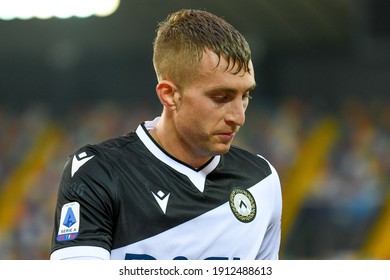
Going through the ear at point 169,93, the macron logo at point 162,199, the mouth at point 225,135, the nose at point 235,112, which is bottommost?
the macron logo at point 162,199

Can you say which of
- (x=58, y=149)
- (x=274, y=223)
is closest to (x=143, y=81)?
(x=58, y=149)

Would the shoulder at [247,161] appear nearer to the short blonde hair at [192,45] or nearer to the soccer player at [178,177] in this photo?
the soccer player at [178,177]

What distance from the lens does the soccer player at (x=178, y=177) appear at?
7.95ft

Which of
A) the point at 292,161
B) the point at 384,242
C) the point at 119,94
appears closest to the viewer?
the point at 384,242

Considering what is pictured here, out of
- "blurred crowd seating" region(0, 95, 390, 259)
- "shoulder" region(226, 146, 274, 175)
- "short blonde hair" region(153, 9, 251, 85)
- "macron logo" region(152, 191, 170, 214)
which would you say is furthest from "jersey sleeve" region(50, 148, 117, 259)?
"blurred crowd seating" region(0, 95, 390, 259)

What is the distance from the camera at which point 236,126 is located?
2.51 metres

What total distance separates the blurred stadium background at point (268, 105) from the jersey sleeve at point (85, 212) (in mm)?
7134

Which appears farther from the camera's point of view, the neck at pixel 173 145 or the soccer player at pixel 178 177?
the neck at pixel 173 145

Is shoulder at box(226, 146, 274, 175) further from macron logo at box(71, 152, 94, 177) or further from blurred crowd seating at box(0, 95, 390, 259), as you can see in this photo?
blurred crowd seating at box(0, 95, 390, 259)

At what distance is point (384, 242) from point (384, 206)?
48 centimetres

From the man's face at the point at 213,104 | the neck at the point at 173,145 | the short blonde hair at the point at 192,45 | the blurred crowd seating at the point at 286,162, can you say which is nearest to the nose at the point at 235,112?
the man's face at the point at 213,104

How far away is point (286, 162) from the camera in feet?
36.4

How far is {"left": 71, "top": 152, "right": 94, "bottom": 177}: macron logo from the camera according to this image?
97.5 inches
